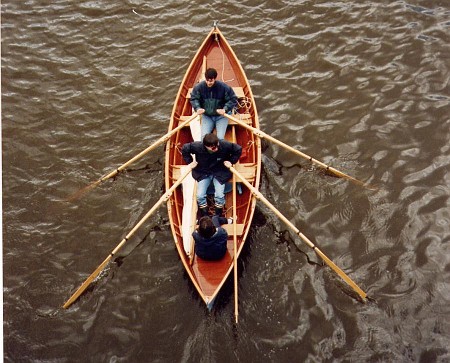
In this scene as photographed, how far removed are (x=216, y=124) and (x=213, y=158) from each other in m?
1.88

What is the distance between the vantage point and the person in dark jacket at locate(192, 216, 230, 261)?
29.8 feet

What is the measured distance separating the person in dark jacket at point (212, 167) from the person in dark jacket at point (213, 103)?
1476mm

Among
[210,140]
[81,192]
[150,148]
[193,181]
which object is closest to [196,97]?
[150,148]

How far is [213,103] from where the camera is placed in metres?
12.0

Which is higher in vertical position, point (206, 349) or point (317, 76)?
point (317, 76)

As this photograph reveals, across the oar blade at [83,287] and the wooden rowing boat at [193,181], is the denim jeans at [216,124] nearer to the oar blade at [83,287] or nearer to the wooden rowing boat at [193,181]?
the wooden rowing boat at [193,181]

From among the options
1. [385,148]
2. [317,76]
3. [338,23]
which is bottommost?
[385,148]

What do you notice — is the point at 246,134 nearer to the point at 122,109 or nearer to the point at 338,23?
the point at 122,109

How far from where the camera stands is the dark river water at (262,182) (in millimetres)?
9812

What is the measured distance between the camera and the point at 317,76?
14516 millimetres

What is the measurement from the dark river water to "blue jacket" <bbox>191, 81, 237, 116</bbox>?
78.9 inches

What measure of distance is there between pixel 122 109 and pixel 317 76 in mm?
6566

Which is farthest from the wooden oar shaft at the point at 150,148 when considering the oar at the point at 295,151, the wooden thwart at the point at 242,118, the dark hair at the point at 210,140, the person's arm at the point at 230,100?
the dark hair at the point at 210,140

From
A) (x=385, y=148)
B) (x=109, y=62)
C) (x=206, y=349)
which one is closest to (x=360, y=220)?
(x=385, y=148)
